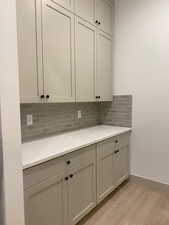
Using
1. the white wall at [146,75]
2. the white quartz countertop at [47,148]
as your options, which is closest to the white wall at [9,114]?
the white quartz countertop at [47,148]

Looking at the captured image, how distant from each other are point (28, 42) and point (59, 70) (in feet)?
1.41

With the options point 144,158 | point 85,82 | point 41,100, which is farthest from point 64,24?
point 144,158

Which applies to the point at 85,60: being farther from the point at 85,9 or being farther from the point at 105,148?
the point at 105,148

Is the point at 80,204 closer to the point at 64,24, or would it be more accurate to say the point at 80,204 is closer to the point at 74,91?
the point at 74,91

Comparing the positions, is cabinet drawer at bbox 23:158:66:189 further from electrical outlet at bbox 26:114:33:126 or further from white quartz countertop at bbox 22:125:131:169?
electrical outlet at bbox 26:114:33:126

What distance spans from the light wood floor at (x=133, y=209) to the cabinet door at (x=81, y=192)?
0.62 ft

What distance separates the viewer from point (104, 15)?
2.55m

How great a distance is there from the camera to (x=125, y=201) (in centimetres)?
229

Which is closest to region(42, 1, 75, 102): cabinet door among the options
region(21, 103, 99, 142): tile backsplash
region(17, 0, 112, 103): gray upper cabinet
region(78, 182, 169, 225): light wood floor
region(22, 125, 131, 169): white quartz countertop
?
region(17, 0, 112, 103): gray upper cabinet

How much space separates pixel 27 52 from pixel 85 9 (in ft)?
3.55

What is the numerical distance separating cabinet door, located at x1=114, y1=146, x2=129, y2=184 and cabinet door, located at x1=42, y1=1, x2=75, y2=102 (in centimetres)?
103

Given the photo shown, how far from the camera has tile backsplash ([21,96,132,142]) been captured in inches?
77.8

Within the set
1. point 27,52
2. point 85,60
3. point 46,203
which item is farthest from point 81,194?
point 85,60

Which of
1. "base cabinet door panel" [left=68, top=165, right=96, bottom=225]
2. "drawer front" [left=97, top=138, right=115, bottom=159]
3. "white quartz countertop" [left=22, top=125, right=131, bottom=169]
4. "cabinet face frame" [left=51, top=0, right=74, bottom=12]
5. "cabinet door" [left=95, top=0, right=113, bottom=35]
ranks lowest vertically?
"base cabinet door panel" [left=68, top=165, right=96, bottom=225]
